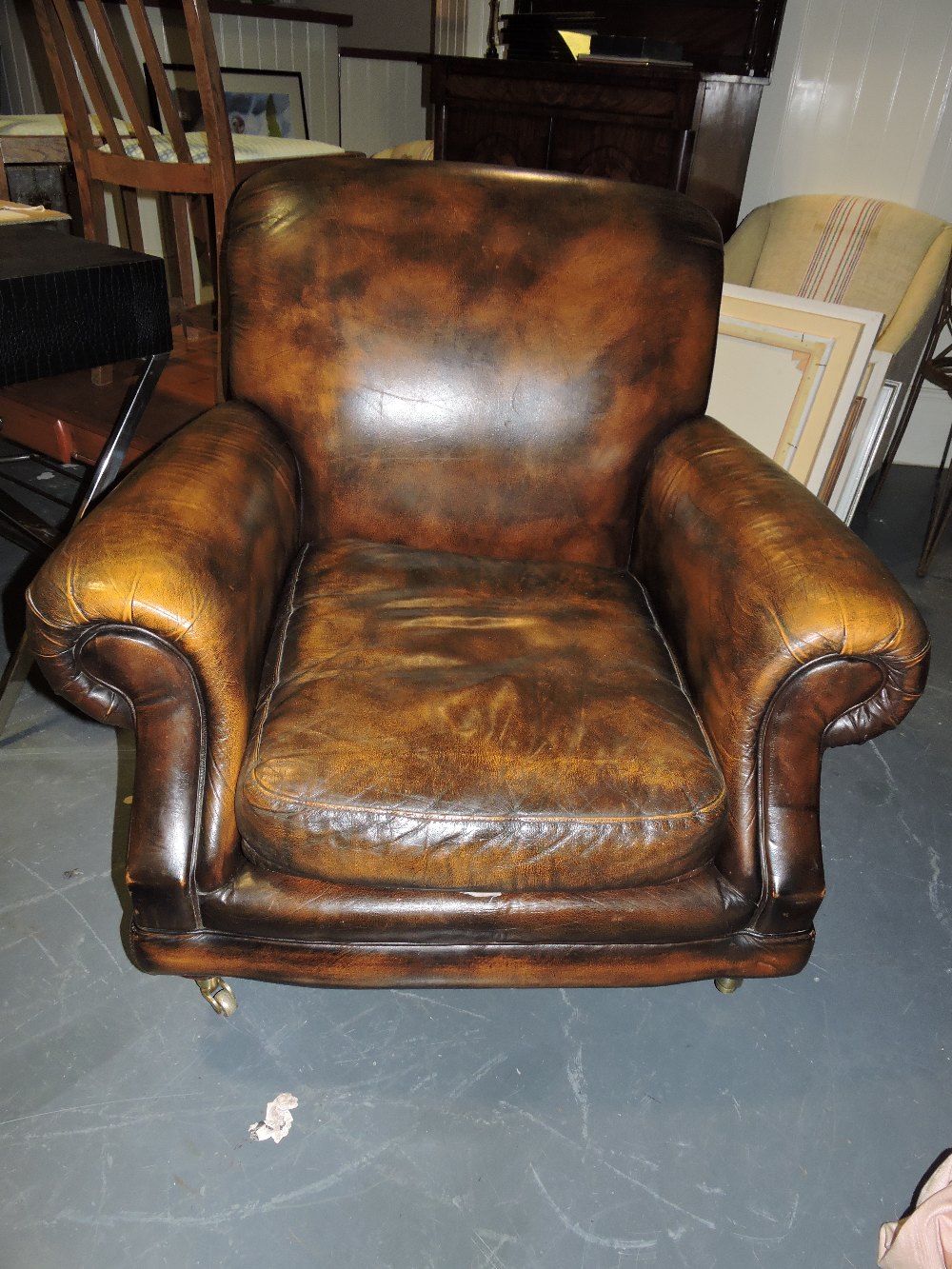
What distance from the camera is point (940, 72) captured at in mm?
2592

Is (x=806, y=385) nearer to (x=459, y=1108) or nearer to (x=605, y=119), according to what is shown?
(x=605, y=119)

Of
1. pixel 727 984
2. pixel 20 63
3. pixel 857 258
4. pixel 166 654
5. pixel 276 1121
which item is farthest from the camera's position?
pixel 20 63

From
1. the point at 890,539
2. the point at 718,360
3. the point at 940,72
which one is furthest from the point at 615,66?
the point at 890,539

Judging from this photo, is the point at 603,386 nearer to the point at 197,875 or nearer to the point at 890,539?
the point at 197,875

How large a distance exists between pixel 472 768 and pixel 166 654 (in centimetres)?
35

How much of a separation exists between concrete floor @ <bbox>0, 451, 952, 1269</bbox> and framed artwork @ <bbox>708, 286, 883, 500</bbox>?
1.16 metres

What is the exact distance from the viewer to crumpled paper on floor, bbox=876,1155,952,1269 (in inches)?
37.3

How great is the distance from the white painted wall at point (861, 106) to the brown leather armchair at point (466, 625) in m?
1.70

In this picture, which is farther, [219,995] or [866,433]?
[866,433]

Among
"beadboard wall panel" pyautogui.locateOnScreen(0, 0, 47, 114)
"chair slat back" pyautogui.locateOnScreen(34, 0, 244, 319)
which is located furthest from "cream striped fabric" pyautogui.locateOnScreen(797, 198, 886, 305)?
"beadboard wall panel" pyautogui.locateOnScreen(0, 0, 47, 114)

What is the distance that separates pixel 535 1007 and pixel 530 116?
2.28 meters

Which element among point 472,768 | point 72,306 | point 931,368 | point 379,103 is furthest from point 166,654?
point 379,103

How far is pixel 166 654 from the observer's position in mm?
949

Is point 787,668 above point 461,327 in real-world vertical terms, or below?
below
